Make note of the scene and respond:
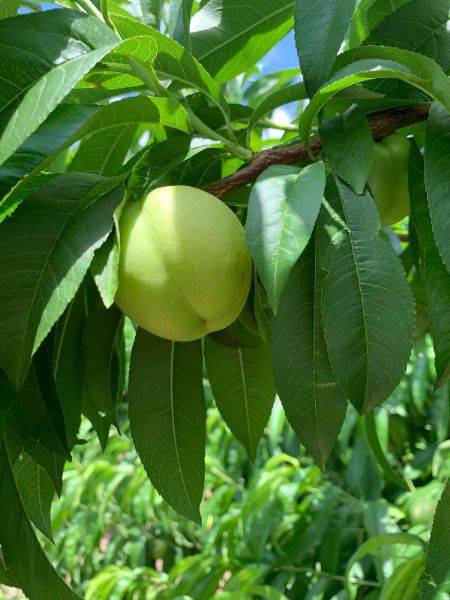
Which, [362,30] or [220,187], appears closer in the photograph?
[220,187]

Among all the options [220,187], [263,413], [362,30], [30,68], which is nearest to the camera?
[30,68]

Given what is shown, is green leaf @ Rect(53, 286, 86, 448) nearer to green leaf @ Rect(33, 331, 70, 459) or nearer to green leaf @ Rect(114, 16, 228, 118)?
green leaf @ Rect(33, 331, 70, 459)

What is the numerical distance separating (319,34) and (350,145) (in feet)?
0.30

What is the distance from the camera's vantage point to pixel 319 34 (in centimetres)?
56

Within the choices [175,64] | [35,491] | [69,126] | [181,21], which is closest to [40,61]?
[69,126]

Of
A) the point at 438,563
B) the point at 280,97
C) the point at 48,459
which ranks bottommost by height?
the point at 438,563

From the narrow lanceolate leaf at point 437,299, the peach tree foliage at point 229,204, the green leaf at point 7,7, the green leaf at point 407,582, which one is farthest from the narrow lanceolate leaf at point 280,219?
the green leaf at point 407,582

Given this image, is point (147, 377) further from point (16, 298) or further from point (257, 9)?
point (257, 9)

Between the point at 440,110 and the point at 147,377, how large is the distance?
0.29m

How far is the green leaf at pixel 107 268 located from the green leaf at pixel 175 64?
0.47ft

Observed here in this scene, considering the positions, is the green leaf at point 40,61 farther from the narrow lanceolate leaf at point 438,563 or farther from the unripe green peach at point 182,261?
the narrow lanceolate leaf at point 438,563

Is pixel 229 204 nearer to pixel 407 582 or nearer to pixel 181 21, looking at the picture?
pixel 181 21

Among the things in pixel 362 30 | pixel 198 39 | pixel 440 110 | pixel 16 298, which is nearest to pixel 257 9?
pixel 198 39

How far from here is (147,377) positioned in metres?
0.63
